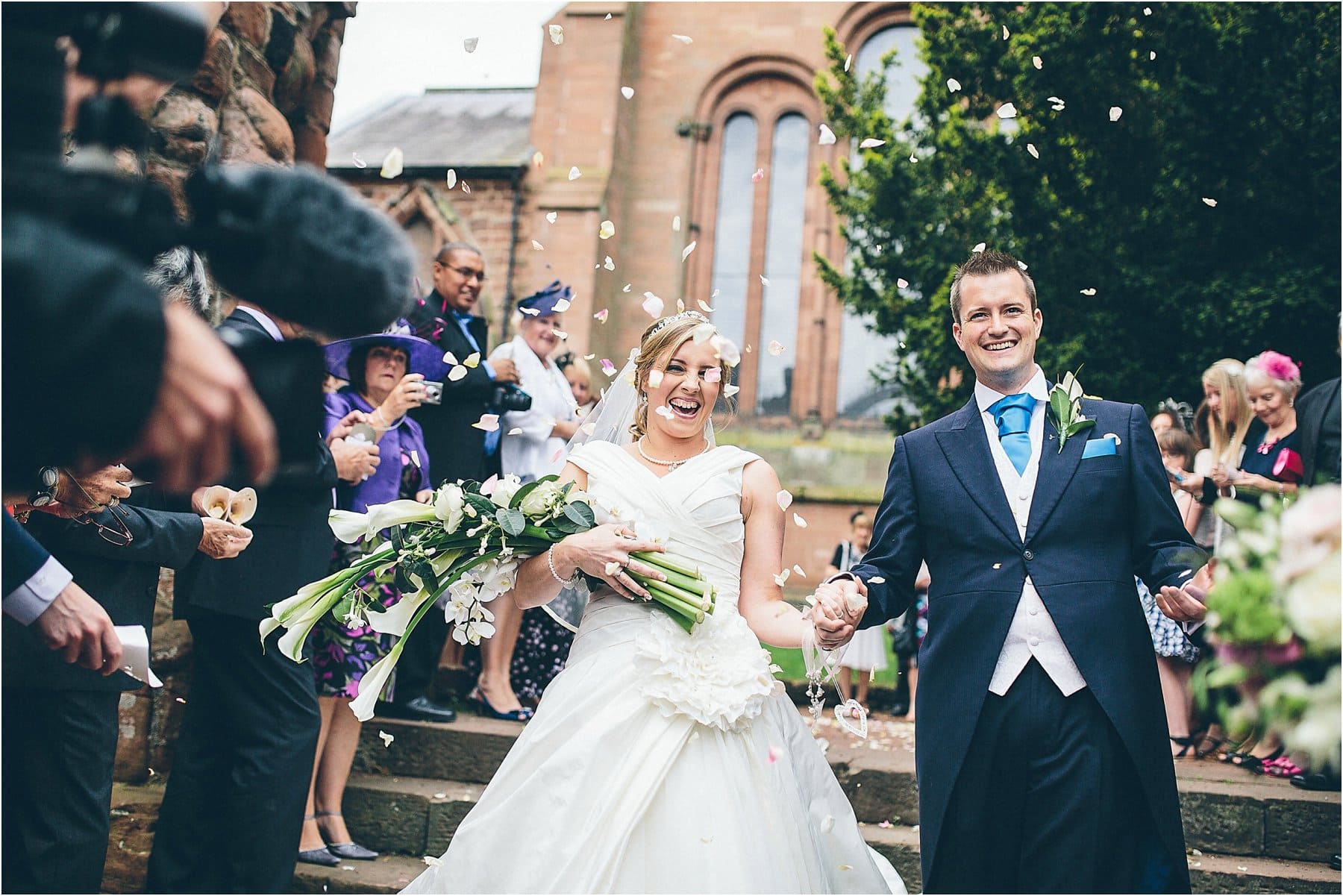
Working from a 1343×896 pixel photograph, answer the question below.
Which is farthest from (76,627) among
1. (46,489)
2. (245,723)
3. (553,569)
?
(245,723)

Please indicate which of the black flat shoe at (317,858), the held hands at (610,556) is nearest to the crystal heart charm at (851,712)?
the held hands at (610,556)

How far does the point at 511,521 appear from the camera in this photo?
3.29 metres

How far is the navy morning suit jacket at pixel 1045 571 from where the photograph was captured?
9.28 ft

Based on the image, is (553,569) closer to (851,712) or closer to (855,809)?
(851,712)

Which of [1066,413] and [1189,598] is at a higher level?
[1066,413]

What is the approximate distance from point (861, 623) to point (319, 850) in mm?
2742

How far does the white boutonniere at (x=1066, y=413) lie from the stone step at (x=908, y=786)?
2338 mm

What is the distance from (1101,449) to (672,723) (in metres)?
1.46

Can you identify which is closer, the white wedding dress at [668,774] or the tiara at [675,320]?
the white wedding dress at [668,774]

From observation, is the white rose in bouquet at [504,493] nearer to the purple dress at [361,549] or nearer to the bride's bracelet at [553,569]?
the bride's bracelet at [553,569]

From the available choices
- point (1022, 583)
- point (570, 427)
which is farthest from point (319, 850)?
point (1022, 583)

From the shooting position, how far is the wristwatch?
2992 millimetres

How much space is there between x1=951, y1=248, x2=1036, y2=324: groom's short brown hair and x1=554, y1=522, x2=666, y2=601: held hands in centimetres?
123

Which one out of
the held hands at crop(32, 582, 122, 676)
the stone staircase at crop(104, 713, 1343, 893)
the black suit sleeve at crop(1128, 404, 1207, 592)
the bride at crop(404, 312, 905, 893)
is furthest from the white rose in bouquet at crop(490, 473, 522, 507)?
the stone staircase at crop(104, 713, 1343, 893)
